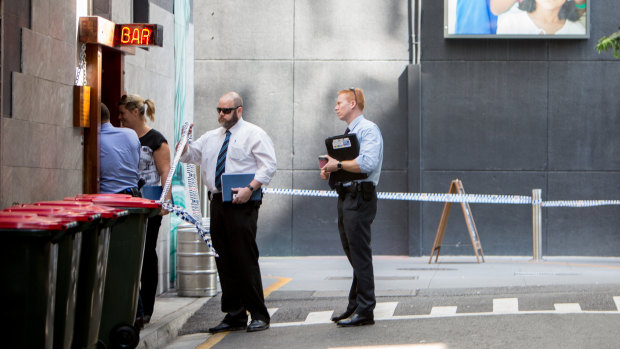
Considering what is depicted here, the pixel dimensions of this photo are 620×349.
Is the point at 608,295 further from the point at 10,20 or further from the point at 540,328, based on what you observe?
the point at 10,20

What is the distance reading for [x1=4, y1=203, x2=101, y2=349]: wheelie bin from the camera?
227 inches

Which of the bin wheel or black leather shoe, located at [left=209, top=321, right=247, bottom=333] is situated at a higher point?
the bin wheel

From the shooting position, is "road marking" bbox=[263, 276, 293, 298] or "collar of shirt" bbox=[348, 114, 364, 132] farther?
"road marking" bbox=[263, 276, 293, 298]

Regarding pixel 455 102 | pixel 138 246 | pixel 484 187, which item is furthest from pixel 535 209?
pixel 138 246

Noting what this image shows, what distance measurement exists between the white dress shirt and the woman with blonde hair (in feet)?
0.91

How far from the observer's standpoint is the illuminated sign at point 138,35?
31.7 ft

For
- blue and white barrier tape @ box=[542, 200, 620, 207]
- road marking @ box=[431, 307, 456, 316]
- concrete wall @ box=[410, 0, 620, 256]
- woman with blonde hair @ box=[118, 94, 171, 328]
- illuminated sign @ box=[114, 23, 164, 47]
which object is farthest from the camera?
concrete wall @ box=[410, 0, 620, 256]

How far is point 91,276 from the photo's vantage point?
20.9 feet

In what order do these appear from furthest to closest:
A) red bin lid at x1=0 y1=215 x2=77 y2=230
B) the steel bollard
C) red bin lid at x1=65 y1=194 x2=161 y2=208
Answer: the steel bollard < red bin lid at x1=65 y1=194 x2=161 y2=208 < red bin lid at x1=0 y1=215 x2=77 y2=230

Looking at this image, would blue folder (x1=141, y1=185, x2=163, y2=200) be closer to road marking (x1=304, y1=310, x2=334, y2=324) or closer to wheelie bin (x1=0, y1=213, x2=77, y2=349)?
road marking (x1=304, y1=310, x2=334, y2=324)

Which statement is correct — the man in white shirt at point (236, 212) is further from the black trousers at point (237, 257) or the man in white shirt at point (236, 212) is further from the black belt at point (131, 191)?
the black belt at point (131, 191)

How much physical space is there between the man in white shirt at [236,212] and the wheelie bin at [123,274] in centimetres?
130

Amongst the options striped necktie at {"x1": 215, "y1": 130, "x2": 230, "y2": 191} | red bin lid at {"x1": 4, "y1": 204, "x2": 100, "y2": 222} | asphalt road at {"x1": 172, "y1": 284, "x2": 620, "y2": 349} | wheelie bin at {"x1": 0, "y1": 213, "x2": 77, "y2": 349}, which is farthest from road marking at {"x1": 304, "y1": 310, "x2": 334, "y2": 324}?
wheelie bin at {"x1": 0, "y1": 213, "x2": 77, "y2": 349}

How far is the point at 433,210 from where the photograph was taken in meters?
16.7
